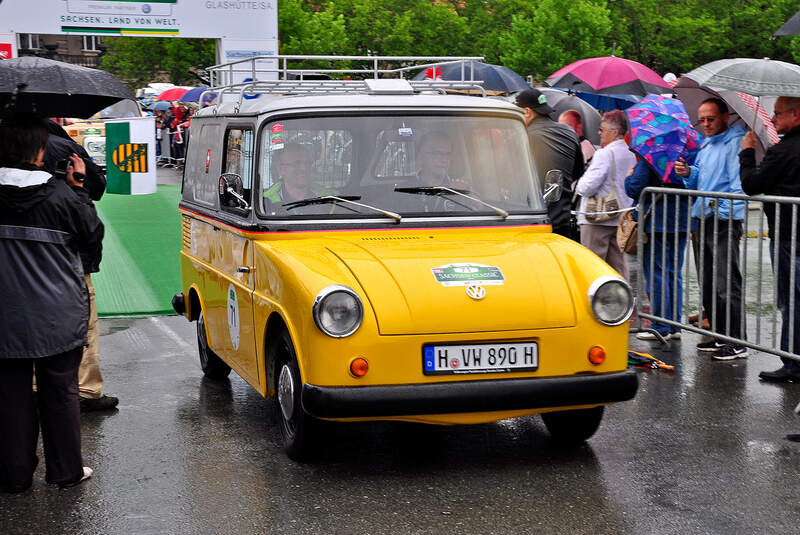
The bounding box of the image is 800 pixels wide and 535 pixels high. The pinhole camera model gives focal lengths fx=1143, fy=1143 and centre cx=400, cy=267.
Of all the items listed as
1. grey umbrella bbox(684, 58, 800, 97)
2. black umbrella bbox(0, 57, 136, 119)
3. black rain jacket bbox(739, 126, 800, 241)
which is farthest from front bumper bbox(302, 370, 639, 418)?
grey umbrella bbox(684, 58, 800, 97)

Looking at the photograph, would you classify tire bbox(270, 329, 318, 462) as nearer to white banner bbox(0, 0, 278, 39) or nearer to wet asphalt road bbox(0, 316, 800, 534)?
wet asphalt road bbox(0, 316, 800, 534)

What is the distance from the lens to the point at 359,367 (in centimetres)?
546

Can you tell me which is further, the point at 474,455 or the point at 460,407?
the point at 474,455

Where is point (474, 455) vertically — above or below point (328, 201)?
below

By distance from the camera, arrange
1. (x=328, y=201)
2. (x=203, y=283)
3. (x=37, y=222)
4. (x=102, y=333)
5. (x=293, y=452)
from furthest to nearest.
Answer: (x=102, y=333)
(x=203, y=283)
(x=328, y=201)
(x=293, y=452)
(x=37, y=222)

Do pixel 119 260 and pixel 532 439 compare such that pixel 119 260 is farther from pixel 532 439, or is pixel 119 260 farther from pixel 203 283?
pixel 532 439

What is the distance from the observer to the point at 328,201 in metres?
6.42

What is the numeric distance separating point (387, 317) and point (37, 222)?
5.56ft

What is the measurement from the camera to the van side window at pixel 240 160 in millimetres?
6504

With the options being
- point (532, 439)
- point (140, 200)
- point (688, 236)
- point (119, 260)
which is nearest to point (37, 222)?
point (532, 439)

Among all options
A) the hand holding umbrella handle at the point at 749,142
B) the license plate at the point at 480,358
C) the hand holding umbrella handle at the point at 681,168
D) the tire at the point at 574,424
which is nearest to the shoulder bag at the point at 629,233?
the hand holding umbrella handle at the point at 681,168

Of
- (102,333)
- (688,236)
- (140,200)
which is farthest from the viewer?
(140,200)

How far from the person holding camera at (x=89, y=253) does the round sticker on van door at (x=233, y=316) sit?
82 cm

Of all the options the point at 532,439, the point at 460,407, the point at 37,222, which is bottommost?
the point at 532,439
